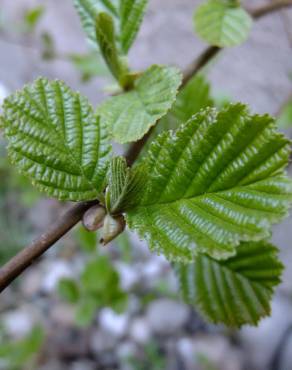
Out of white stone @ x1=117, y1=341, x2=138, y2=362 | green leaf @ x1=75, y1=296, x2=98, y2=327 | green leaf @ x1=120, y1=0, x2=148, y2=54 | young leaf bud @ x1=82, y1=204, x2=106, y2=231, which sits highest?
green leaf @ x1=120, y1=0, x2=148, y2=54

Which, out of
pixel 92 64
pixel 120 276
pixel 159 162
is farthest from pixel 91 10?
pixel 120 276

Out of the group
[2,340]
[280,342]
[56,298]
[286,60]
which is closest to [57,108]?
[286,60]

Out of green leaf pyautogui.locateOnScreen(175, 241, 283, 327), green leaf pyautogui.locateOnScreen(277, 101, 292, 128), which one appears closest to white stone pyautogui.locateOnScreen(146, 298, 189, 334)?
green leaf pyautogui.locateOnScreen(277, 101, 292, 128)

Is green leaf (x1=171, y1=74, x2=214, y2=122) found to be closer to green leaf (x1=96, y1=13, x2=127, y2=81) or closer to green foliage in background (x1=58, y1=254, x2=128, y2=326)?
green leaf (x1=96, y1=13, x2=127, y2=81)

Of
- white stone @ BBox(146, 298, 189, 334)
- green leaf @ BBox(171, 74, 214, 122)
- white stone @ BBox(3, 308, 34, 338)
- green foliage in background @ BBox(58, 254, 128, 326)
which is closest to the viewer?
green leaf @ BBox(171, 74, 214, 122)

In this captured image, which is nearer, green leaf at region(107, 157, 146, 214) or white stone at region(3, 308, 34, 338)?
green leaf at region(107, 157, 146, 214)

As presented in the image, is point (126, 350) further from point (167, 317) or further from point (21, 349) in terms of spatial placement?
point (21, 349)

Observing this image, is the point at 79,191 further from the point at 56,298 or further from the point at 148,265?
the point at 56,298
